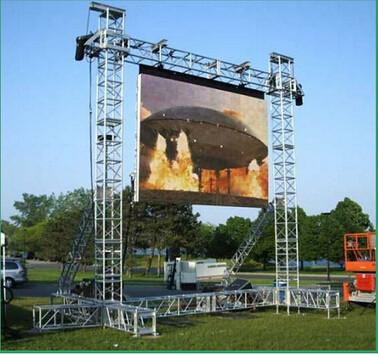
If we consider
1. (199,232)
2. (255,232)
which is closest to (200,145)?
(255,232)

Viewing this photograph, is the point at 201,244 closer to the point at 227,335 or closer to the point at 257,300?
the point at 257,300

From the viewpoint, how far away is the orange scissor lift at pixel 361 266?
19953 millimetres

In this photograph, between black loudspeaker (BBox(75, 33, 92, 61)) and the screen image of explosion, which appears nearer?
black loudspeaker (BBox(75, 33, 92, 61))

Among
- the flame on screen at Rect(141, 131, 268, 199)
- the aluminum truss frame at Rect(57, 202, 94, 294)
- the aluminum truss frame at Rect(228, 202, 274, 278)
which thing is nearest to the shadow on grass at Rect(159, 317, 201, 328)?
the aluminum truss frame at Rect(57, 202, 94, 294)

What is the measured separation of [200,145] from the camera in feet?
62.8

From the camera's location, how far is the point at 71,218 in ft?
167

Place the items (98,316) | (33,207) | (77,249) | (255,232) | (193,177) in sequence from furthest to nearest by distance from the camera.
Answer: (33,207), (255,232), (193,177), (77,249), (98,316)

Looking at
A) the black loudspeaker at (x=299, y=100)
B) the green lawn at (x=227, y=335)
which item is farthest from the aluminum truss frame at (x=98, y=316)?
the black loudspeaker at (x=299, y=100)

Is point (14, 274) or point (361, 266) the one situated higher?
point (361, 266)

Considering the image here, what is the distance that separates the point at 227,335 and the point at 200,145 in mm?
7455

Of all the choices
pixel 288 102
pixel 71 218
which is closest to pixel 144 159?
pixel 288 102

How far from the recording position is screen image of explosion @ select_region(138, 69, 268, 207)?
17688 mm

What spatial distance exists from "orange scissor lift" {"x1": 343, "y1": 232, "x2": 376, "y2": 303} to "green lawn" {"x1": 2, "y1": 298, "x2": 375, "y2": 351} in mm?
2386

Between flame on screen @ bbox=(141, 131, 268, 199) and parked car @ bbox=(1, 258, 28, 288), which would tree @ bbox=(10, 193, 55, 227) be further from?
flame on screen @ bbox=(141, 131, 268, 199)
